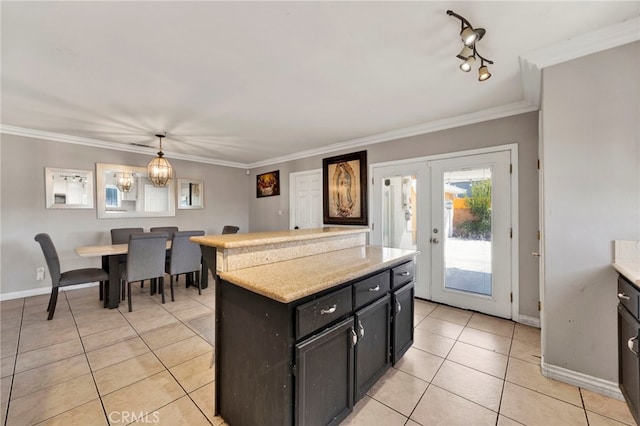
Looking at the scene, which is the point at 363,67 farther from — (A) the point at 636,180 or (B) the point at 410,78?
(A) the point at 636,180

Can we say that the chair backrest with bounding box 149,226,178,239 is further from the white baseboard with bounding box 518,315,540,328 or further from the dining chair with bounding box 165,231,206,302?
the white baseboard with bounding box 518,315,540,328

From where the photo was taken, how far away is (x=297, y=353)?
3.89ft

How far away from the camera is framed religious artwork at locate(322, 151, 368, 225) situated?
165 inches

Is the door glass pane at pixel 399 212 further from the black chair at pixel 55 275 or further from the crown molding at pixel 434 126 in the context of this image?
the black chair at pixel 55 275

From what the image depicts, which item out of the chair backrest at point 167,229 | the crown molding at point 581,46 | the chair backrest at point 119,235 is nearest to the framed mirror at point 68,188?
the chair backrest at point 119,235

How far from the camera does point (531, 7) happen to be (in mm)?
1492

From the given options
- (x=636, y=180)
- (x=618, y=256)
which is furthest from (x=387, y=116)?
(x=618, y=256)

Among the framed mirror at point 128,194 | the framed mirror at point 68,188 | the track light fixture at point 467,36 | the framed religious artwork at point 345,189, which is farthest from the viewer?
the framed mirror at point 128,194

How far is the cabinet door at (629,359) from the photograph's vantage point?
1366mm

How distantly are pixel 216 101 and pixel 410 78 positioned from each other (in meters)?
1.97

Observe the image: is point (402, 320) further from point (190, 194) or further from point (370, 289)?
point (190, 194)

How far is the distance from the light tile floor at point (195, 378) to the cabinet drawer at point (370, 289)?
70cm

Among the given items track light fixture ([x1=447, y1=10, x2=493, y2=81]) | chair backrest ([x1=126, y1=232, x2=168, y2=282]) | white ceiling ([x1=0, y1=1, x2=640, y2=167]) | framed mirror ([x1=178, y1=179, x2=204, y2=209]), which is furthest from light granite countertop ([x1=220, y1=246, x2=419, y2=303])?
framed mirror ([x1=178, y1=179, x2=204, y2=209])

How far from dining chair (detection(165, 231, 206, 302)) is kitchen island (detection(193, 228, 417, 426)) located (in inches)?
89.9
